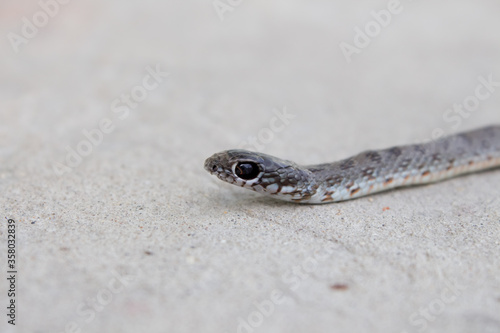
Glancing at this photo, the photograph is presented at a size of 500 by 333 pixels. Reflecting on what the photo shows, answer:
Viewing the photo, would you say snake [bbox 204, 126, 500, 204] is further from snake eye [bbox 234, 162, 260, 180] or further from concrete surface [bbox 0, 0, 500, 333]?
concrete surface [bbox 0, 0, 500, 333]

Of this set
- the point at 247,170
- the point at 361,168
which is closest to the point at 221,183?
the point at 247,170

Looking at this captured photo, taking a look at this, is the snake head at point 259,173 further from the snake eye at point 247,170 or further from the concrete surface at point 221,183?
the concrete surface at point 221,183

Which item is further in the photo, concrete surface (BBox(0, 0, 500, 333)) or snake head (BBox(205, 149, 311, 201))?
snake head (BBox(205, 149, 311, 201))

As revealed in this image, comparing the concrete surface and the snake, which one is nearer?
the concrete surface

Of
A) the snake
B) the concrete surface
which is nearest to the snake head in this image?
the snake

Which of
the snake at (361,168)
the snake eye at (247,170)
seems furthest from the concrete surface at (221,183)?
the snake eye at (247,170)

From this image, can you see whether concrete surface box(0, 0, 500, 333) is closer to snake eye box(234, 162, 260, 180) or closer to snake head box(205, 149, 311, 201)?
snake head box(205, 149, 311, 201)

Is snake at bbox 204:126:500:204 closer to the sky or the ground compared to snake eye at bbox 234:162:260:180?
closer to the ground

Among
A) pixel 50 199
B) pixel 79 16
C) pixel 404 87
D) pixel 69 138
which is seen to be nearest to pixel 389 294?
pixel 50 199

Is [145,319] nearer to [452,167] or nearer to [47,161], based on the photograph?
[47,161]
